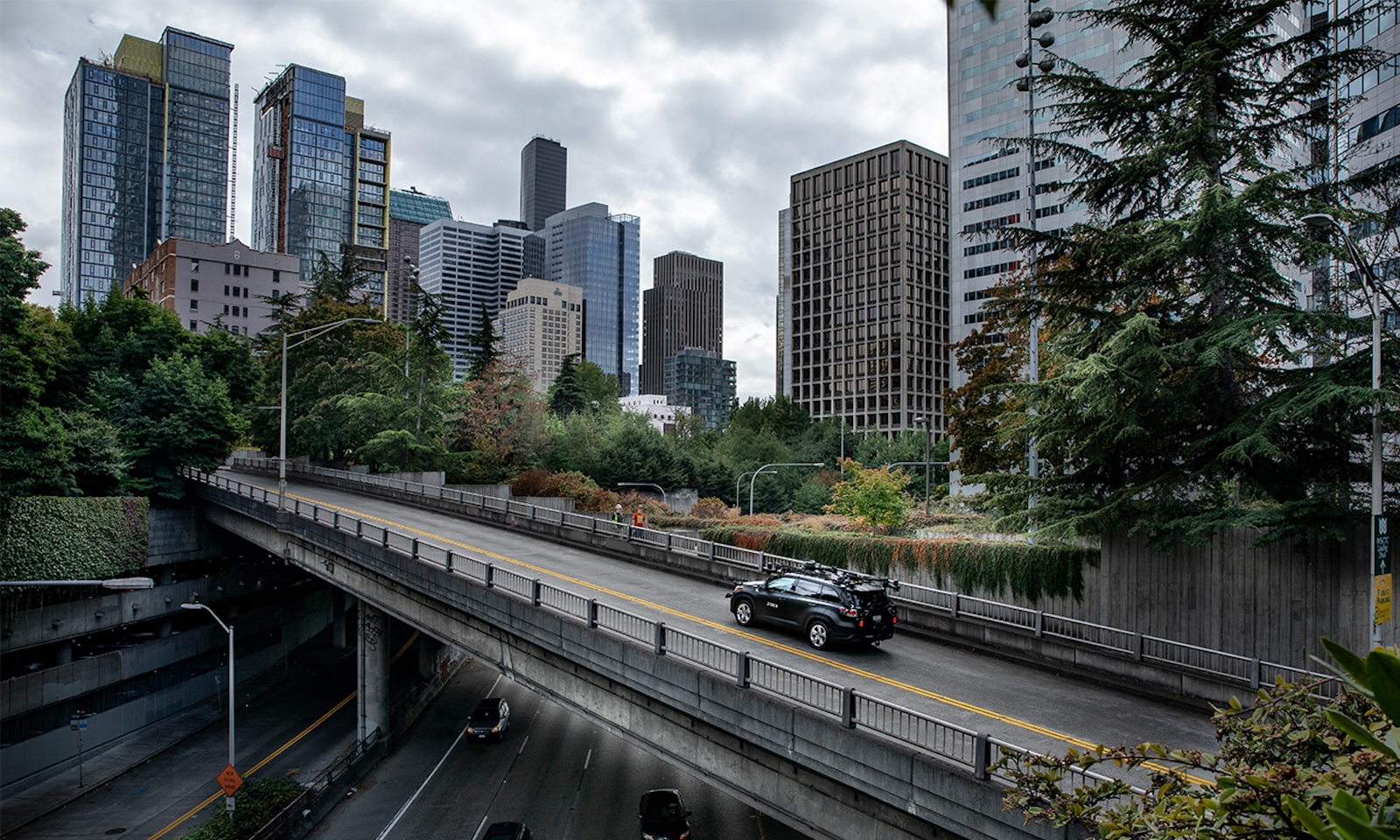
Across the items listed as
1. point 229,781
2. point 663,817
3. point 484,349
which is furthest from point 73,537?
point 484,349

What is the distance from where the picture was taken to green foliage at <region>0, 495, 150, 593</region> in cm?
3609

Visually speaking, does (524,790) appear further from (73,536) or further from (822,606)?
(73,536)

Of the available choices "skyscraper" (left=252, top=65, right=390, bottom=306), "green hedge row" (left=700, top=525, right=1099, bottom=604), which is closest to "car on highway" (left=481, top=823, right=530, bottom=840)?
"green hedge row" (left=700, top=525, right=1099, bottom=604)

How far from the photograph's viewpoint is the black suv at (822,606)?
1914 centimetres

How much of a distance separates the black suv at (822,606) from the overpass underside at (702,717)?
277 centimetres

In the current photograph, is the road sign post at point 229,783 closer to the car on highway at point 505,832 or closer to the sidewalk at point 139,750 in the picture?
the sidewalk at point 139,750

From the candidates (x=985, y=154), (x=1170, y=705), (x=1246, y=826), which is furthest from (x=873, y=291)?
(x=1246, y=826)

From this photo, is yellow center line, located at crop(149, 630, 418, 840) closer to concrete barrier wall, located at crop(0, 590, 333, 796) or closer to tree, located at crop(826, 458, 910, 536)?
concrete barrier wall, located at crop(0, 590, 333, 796)

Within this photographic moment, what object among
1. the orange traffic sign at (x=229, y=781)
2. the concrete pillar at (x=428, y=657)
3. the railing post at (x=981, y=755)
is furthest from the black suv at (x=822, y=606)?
the concrete pillar at (x=428, y=657)

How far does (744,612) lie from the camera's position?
21484mm

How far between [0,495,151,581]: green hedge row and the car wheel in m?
31.6

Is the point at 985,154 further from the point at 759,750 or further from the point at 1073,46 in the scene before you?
the point at 759,750

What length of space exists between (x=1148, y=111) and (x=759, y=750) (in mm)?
18729

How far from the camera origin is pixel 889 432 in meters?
122
